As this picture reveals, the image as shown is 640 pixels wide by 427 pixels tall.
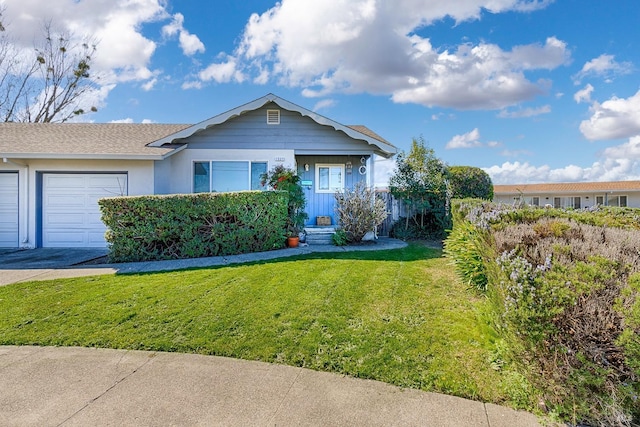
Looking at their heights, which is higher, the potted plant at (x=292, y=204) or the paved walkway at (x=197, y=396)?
the potted plant at (x=292, y=204)

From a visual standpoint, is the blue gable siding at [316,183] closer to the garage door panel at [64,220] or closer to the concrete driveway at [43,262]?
the concrete driveway at [43,262]

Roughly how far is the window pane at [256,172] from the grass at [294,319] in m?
5.59

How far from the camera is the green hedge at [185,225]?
8992 millimetres

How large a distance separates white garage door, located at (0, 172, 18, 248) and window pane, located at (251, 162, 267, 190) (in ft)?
25.1

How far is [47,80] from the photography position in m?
23.4

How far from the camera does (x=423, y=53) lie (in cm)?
1391

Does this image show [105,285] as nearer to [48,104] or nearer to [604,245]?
[604,245]

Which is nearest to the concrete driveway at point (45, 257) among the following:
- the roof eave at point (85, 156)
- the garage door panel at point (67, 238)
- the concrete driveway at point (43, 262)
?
the concrete driveway at point (43, 262)

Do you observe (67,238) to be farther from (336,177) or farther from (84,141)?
(336,177)

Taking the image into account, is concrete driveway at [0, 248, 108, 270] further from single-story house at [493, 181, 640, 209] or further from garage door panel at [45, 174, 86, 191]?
single-story house at [493, 181, 640, 209]

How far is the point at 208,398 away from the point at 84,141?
12513mm

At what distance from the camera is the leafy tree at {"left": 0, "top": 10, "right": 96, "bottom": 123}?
892 inches

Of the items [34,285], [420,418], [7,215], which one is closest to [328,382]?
[420,418]

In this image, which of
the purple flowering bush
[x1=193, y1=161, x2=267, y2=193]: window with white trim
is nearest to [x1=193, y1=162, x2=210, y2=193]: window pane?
[x1=193, y1=161, x2=267, y2=193]: window with white trim
